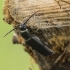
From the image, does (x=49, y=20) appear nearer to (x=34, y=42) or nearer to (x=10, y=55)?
(x=34, y=42)

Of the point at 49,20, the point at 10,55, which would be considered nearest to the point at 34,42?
the point at 49,20

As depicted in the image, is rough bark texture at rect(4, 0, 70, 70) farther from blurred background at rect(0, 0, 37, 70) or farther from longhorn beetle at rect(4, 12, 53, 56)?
blurred background at rect(0, 0, 37, 70)

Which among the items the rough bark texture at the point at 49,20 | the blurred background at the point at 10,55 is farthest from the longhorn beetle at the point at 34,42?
the blurred background at the point at 10,55

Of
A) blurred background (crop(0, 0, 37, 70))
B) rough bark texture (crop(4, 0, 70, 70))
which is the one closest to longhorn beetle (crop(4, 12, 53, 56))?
rough bark texture (crop(4, 0, 70, 70))

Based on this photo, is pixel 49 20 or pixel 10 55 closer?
pixel 49 20

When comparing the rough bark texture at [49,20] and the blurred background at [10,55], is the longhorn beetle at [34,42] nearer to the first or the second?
the rough bark texture at [49,20]

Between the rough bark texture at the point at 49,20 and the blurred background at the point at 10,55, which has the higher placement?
the rough bark texture at the point at 49,20

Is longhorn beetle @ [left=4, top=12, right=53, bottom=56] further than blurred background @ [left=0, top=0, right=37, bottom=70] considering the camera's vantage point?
No

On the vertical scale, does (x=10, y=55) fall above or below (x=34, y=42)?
below

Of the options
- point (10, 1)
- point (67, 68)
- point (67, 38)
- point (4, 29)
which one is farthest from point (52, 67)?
point (4, 29)
